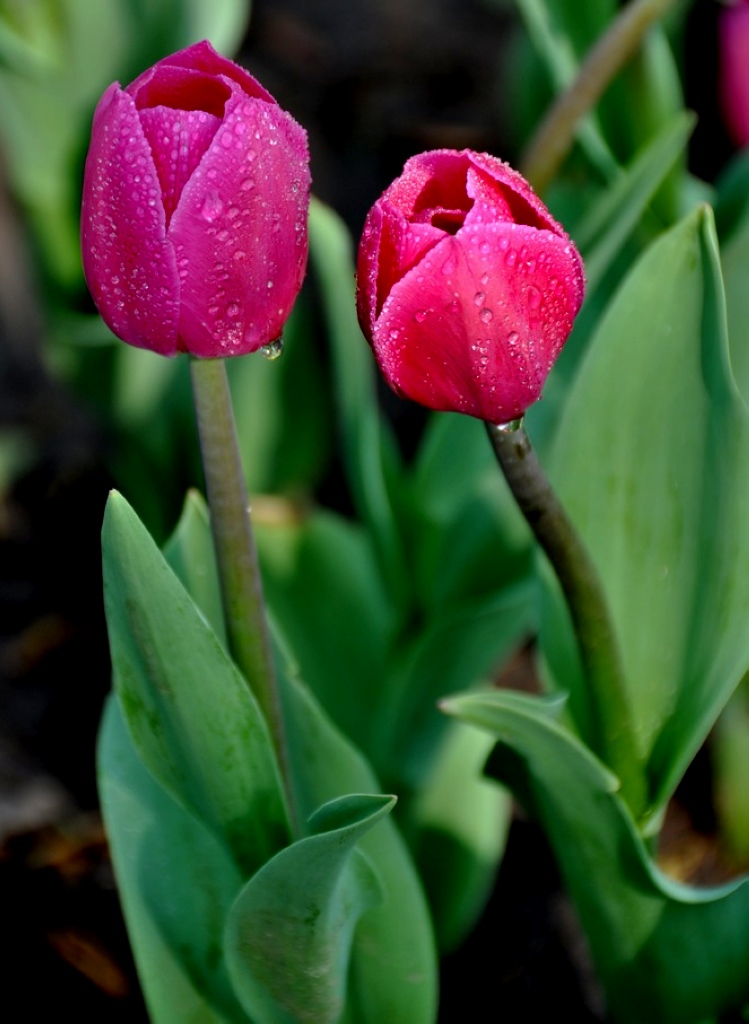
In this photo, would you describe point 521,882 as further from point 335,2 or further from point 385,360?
point 335,2

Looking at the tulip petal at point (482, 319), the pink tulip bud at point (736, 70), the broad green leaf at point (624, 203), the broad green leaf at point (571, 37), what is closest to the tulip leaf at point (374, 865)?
the tulip petal at point (482, 319)

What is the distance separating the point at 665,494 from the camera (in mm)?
715

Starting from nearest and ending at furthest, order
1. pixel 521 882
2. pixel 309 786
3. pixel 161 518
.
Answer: pixel 309 786
pixel 521 882
pixel 161 518

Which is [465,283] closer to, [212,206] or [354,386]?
[212,206]

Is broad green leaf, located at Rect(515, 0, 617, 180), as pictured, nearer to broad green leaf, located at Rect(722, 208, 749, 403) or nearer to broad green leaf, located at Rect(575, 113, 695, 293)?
broad green leaf, located at Rect(575, 113, 695, 293)

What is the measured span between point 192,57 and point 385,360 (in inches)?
5.8

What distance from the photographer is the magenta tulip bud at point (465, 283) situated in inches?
18.7

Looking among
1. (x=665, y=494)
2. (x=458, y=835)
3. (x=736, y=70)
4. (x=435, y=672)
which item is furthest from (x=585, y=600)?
(x=736, y=70)

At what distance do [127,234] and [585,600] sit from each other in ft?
0.94

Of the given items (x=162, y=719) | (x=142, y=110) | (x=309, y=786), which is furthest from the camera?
(x=309, y=786)

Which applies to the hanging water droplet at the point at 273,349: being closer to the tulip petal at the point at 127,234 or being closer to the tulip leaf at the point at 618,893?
the tulip petal at the point at 127,234


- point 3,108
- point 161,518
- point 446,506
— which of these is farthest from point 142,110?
point 161,518

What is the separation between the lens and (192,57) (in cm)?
50

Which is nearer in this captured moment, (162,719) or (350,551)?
(162,719)
